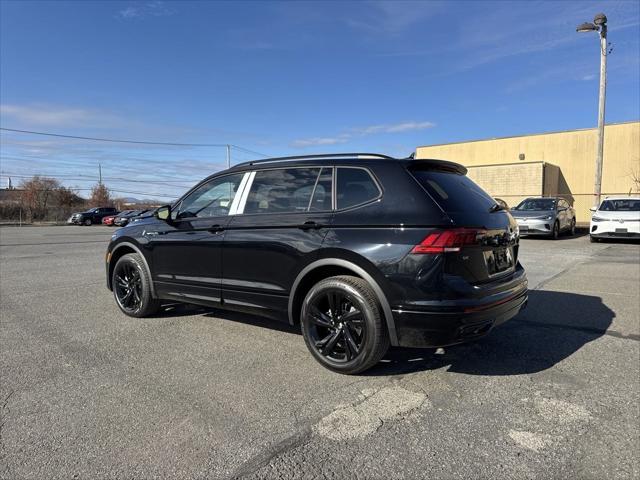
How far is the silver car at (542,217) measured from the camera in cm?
1638

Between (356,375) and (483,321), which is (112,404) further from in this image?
(483,321)

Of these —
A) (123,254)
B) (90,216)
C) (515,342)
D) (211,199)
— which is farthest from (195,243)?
(90,216)

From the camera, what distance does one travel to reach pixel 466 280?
3408 mm

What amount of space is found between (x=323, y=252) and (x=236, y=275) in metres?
1.11

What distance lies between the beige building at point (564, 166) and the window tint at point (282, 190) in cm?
2478

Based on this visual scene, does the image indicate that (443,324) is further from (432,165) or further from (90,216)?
(90,216)

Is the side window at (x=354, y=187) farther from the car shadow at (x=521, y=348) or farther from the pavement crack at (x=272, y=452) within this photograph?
the pavement crack at (x=272, y=452)

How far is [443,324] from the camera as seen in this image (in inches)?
130

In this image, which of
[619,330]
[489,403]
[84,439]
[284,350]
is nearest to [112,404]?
[84,439]

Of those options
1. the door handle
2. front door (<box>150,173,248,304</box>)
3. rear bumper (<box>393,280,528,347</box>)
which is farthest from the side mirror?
rear bumper (<box>393,280,528,347</box>)

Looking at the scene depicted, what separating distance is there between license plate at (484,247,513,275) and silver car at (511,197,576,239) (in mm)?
13514

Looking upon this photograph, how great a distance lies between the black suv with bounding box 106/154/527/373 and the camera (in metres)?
3.36

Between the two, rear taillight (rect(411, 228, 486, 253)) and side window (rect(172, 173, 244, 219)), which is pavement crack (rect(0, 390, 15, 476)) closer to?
side window (rect(172, 173, 244, 219))

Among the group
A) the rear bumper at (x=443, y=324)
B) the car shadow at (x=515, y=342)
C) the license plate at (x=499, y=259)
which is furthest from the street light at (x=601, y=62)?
the rear bumper at (x=443, y=324)
